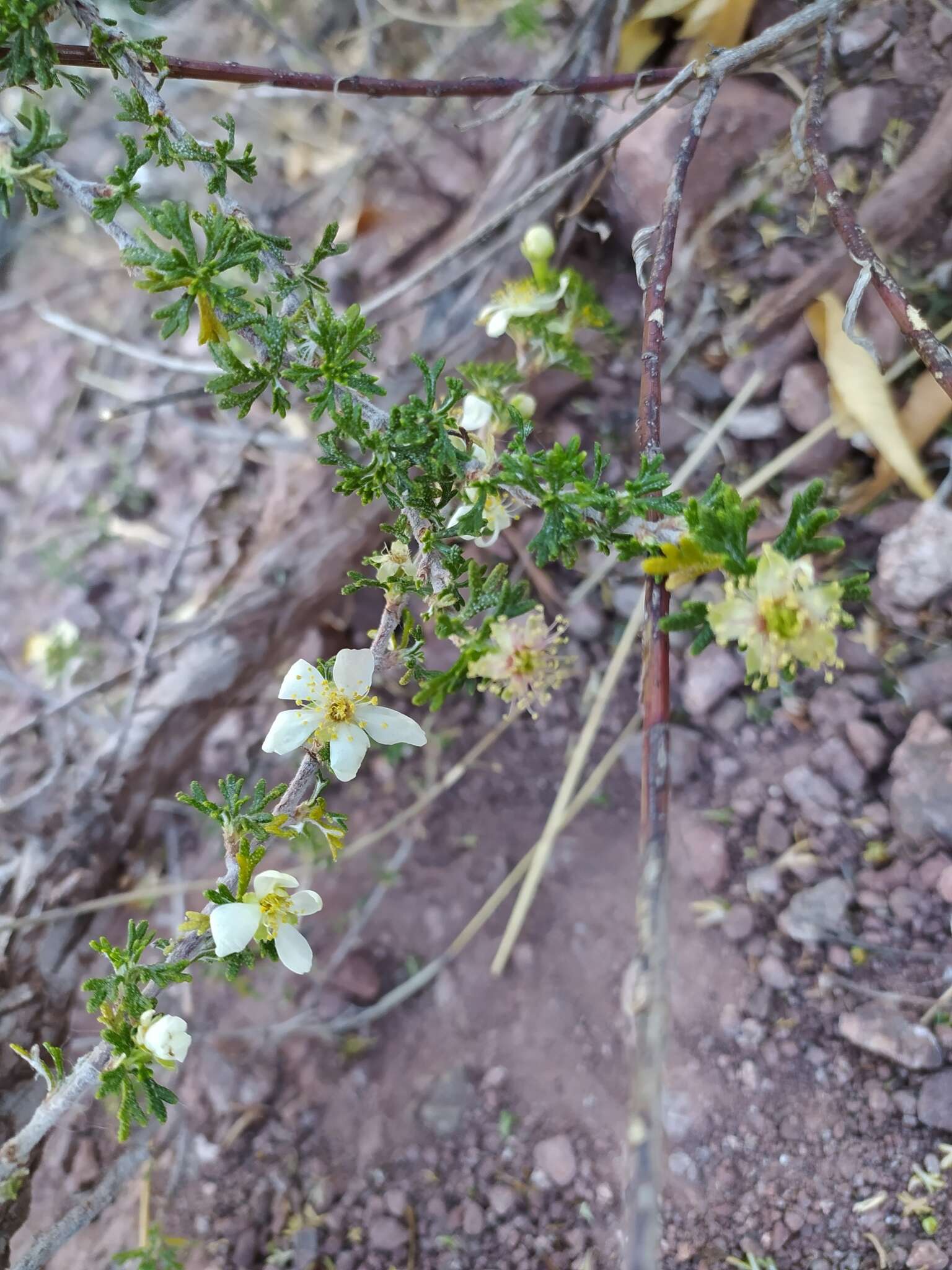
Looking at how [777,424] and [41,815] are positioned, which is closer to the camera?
[41,815]

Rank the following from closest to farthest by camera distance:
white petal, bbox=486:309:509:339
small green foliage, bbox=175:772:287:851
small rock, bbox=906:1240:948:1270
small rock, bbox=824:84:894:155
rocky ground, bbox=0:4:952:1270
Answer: small green foliage, bbox=175:772:287:851 → small rock, bbox=906:1240:948:1270 → rocky ground, bbox=0:4:952:1270 → white petal, bbox=486:309:509:339 → small rock, bbox=824:84:894:155

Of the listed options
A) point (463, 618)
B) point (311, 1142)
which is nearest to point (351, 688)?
point (463, 618)

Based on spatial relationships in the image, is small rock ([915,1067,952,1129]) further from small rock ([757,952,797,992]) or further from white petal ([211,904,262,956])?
white petal ([211,904,262,956])

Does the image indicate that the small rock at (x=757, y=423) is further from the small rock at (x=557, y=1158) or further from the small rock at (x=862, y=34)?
the small rock at (x=557, y=1158)

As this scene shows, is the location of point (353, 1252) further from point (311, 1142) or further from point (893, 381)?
point (893, 381)

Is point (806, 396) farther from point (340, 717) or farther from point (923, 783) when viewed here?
point (340, 717)

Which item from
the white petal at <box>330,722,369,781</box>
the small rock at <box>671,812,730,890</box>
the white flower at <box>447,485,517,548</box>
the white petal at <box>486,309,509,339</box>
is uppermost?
the white petal at <box>486,309,509,339</box>

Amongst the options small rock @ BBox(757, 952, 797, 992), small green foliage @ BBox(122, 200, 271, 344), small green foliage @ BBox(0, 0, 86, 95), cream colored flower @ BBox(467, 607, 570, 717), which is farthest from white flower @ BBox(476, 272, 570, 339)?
small rock @ BBox(757, 952, 797, 992)
